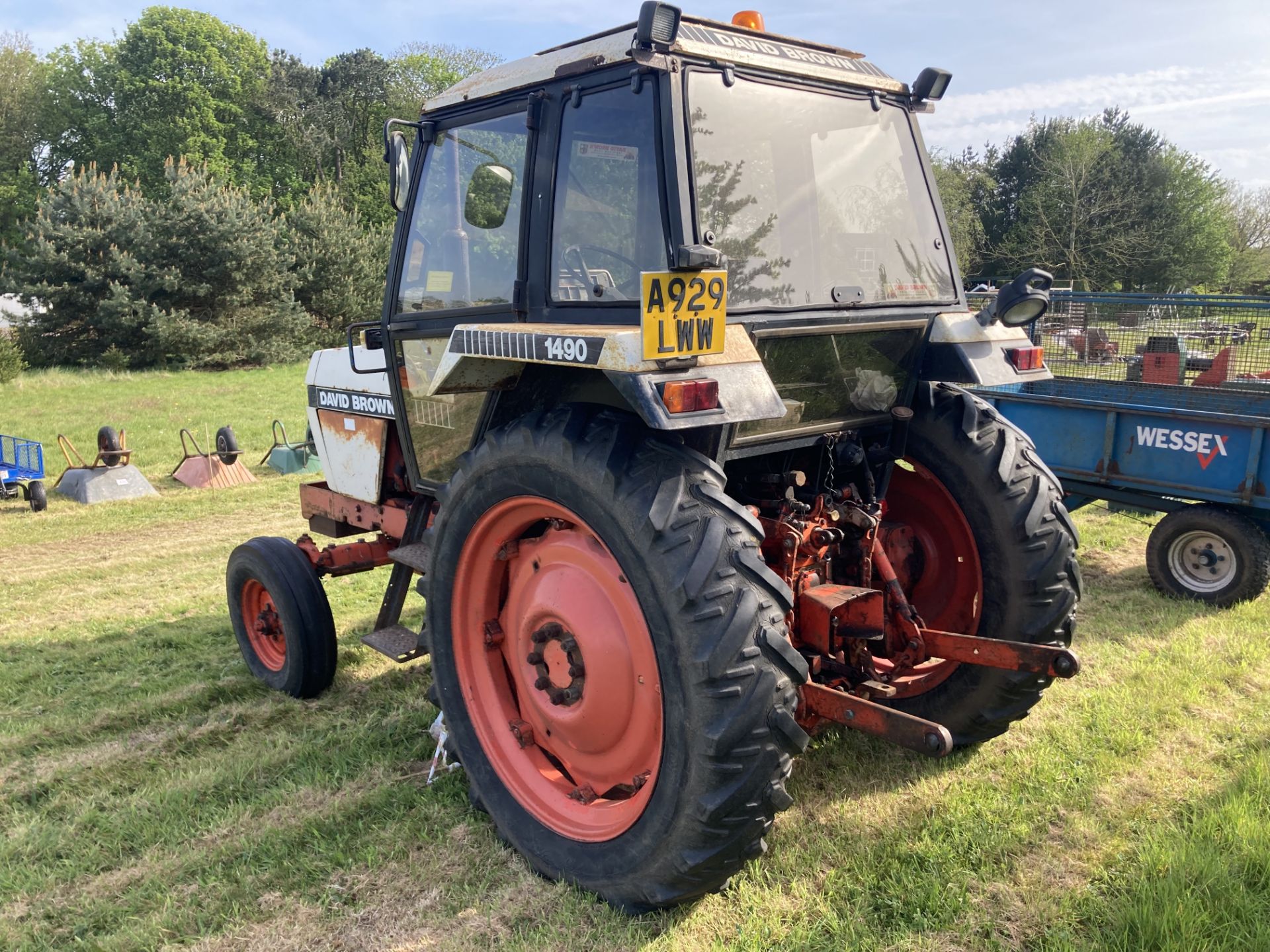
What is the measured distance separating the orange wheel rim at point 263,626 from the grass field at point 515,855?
6.1 inches

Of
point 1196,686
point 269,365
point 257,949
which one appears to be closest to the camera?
point 257,949

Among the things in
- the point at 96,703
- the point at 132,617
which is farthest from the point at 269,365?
the point at 96,703

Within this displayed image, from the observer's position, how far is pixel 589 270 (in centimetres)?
298

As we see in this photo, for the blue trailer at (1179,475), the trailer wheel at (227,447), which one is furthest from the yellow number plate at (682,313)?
the trailer wheel at (227,447)

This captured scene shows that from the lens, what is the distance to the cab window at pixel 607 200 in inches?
109

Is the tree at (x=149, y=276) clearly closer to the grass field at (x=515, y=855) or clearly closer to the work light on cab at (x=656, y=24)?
the grass field at (x=515, y=855)

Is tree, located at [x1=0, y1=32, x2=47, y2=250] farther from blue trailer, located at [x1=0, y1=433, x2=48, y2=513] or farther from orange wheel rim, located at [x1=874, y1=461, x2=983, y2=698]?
orange wheel rim, located at [x1=874, y1=461, x2=983, y2=698]

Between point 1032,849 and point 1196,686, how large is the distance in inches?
70.8

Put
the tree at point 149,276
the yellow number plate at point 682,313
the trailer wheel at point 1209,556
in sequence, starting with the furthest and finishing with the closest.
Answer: the tree at point 149,276, the trailer wheel at point 1209,556, the yellow number plate at point 682,313

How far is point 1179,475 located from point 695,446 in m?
4.35

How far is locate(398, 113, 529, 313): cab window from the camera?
129 inches

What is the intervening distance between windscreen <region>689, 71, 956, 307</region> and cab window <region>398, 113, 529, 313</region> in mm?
758

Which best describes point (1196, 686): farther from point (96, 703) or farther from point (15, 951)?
point (96, 703)

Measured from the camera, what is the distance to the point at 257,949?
2650mm
